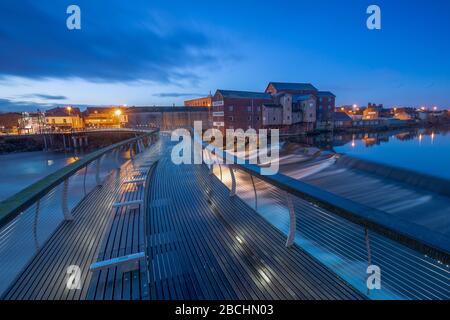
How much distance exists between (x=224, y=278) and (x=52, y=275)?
2238 millimetres

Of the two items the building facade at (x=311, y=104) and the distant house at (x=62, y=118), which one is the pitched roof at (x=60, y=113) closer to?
the distant house at (x=62, y=118)

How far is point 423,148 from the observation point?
34.6m

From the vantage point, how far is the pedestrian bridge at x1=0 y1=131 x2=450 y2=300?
2391mm

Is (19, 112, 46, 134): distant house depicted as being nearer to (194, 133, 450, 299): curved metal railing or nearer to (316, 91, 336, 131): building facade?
(316, 91, 336, 131): building facade

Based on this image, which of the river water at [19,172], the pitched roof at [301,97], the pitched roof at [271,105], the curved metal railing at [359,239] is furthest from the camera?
the pitched roof at [301,97]

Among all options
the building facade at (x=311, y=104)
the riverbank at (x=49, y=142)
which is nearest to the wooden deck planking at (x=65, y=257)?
the riverbank at (x=49, y=142)

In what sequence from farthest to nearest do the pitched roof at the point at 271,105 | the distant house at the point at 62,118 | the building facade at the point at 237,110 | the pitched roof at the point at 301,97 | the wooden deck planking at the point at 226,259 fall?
the distant house at the point at 62,118
the pitched roof at the point at 301,97
the pitched roof at the point at 271,105
the building facade at the point at 237,110
the wooden deck planking at the point at 226,259

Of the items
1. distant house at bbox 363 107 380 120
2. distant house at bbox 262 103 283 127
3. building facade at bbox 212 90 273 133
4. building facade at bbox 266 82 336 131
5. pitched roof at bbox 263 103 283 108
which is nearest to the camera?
building facade at bbox 212 90 273 133

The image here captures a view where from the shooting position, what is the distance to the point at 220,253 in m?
3.31

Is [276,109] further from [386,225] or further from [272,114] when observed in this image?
[386,225]

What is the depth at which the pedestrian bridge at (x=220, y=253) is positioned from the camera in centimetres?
239

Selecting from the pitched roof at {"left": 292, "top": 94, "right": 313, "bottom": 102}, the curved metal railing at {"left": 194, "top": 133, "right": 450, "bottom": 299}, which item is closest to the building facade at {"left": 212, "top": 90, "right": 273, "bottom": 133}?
the pitched roof at {"left": 292, "top": 94, "right": 313, "bottom": 102}
